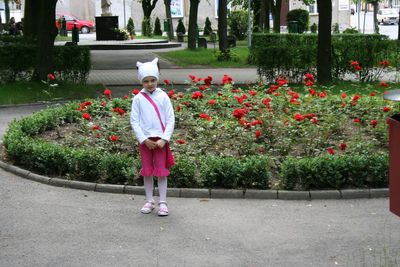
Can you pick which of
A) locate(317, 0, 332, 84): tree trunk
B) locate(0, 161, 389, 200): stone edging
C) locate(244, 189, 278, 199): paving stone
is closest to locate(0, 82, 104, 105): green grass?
locate(317, 0, 332, 84): tree trunk

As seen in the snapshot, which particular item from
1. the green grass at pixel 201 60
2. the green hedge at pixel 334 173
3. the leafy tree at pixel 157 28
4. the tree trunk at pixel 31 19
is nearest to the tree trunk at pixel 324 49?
the green grass at pixel 201 60

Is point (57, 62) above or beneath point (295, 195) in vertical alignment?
above

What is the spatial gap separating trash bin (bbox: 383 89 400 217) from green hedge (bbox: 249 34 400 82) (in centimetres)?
1403

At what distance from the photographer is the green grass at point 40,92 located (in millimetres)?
16547

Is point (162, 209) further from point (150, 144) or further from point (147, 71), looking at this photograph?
point (147, 71)

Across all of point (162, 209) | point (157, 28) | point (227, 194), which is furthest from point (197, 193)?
point (157, 28)

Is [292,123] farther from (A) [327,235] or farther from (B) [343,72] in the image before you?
(B) [343,72]

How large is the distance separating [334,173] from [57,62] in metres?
12.2

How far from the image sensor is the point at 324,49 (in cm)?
1895

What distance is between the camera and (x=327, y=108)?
11.4 metres

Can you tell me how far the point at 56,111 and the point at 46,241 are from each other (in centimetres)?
571

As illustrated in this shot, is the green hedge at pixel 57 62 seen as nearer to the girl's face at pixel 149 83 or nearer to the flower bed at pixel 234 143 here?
the flower bed at pixel 234 143

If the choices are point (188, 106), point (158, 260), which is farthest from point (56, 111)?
point (158, 260)

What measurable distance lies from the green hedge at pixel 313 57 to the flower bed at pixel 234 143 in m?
5.98
